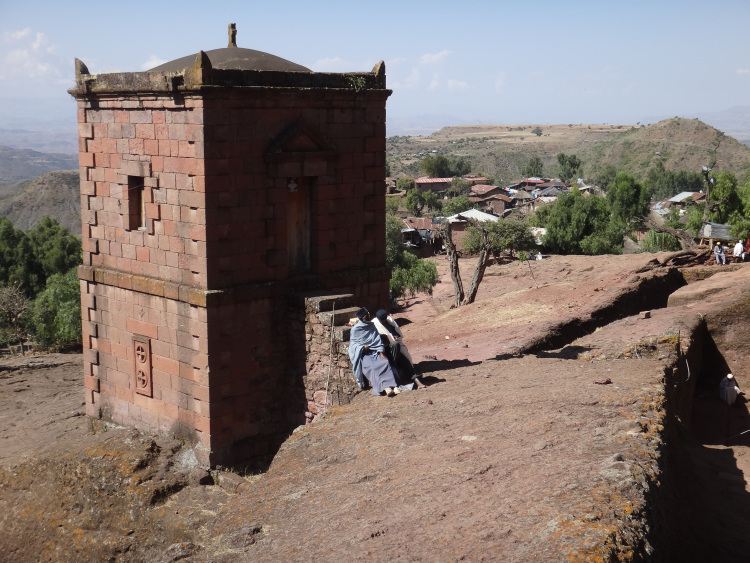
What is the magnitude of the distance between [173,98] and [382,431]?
15.7 feet

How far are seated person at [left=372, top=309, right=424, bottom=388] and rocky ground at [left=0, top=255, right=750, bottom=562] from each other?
0.37 m

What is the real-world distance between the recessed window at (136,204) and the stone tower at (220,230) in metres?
0.01

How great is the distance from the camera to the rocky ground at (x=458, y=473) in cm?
520

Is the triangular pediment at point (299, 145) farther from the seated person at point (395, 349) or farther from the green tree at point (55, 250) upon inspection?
the green tree at point (55, 250)

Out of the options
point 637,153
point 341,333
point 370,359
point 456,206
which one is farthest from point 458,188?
point 370,359

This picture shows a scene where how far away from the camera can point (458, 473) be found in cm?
616

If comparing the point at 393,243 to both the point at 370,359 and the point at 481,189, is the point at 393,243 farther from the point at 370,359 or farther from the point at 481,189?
the point at 481,189

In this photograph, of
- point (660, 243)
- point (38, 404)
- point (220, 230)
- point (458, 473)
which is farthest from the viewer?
point (660, 243)

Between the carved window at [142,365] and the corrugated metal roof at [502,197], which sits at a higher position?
the carved window at [142,365]

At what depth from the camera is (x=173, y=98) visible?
31.0 ft

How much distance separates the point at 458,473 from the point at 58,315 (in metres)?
22.3

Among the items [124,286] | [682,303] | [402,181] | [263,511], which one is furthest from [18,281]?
[402,181]

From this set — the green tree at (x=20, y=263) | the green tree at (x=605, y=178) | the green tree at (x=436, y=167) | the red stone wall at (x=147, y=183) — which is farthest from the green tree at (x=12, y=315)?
the green tree at (x=605, y=178)

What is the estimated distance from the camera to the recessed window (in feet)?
33.8
